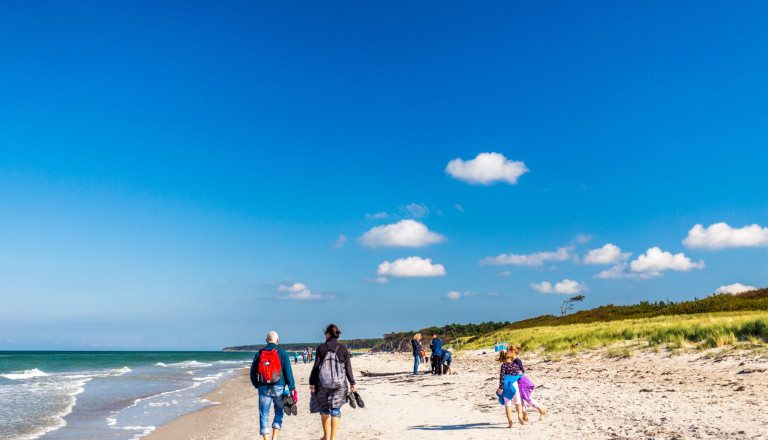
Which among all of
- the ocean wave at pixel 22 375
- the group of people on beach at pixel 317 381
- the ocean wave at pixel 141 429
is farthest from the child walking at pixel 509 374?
the ocean wave at pixel 22 375

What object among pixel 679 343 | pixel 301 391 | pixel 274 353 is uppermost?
pixel 274 353

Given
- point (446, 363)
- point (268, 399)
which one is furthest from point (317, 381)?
point (446, 363)

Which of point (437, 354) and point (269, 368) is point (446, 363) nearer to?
point (437, 354)

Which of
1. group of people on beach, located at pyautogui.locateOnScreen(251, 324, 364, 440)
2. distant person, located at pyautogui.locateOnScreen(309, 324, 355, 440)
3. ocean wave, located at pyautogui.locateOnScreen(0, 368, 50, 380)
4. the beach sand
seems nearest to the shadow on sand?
the beach sand

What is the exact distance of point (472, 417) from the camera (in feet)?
36.6

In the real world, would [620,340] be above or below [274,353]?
below

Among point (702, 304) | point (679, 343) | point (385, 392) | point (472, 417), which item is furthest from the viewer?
point (702, 304)

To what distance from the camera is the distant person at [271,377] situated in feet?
28.7

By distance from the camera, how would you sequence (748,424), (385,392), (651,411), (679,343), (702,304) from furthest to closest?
(702,304)
(679,343)
(385,392)
(651,411)
(748,424)

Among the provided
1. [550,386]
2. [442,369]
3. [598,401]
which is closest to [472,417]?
[598,401]

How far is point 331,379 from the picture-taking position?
853 cm

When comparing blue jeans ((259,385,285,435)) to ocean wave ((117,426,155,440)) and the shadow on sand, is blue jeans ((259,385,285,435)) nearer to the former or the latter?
the shadow on sand

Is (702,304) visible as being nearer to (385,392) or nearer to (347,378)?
(385,392)

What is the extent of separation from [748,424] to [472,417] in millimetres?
5131
